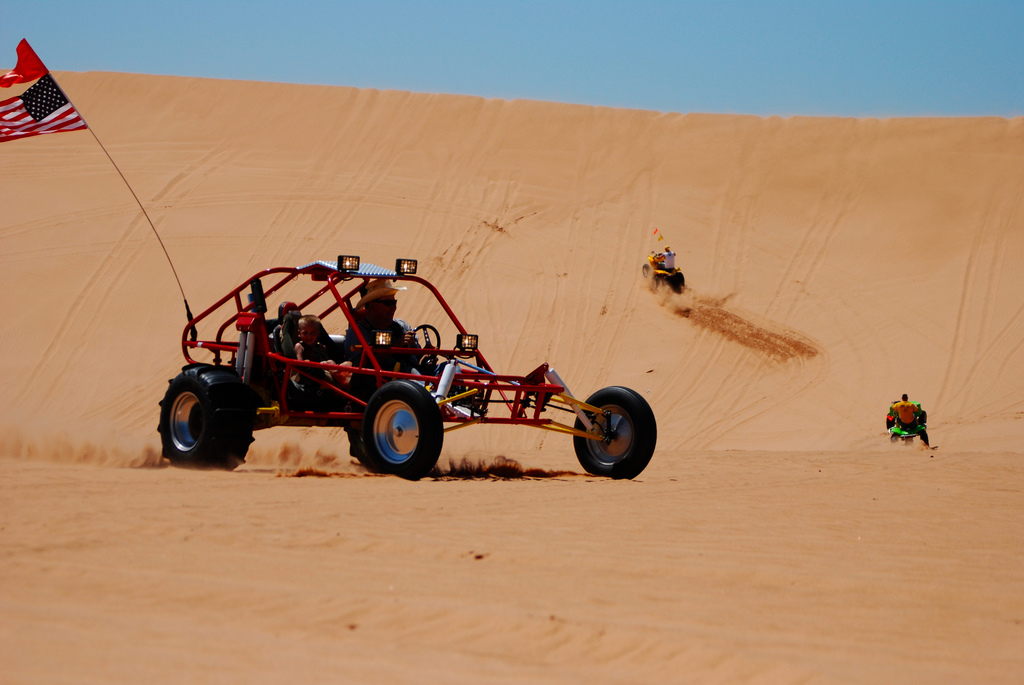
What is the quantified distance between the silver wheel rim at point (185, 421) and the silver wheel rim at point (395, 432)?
1.84 metres

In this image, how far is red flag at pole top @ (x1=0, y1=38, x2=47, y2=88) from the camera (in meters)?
11.8

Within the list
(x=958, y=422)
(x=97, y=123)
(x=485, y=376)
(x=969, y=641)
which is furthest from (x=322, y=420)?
(x=97, y=123)

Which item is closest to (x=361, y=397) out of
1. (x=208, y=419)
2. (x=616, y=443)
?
(x=208, y=419)

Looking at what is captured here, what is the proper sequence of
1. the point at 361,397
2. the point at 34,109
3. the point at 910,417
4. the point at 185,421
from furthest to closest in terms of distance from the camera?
the point at 910,417 → the point at 34,109 → the point at 185,421 → the point at 361,397

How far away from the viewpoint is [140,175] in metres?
25.0

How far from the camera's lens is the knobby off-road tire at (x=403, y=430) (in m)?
7.97

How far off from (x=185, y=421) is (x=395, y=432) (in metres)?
2.18

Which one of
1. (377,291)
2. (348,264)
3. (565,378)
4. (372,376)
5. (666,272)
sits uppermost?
(666,272)

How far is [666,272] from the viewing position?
2027 cm

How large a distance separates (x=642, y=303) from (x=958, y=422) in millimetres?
5779

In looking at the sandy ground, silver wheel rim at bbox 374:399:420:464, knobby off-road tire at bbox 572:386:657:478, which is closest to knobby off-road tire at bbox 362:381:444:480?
silver wheel rim at bbox 374:399:420:464

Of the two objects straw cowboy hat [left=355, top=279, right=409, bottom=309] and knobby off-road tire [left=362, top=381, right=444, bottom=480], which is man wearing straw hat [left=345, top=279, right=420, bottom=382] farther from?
knobby off-road tire [left=362, top=381, right=444, bottom=480]

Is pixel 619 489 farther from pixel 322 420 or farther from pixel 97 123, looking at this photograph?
pixel 97 123

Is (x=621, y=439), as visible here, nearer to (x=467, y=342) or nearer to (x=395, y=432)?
(x=467, y=342)
